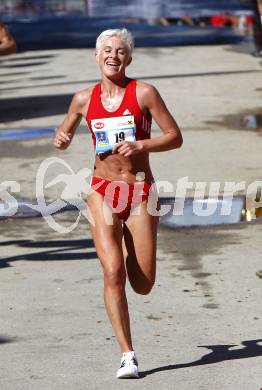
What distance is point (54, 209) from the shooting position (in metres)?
15.3

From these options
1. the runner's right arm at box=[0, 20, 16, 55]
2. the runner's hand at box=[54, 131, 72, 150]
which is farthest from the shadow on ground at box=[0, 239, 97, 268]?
the runner's hand at box=[54, 131, 72, 150]

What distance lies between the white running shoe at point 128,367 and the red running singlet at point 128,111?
4.63 ft

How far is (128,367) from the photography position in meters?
8.30

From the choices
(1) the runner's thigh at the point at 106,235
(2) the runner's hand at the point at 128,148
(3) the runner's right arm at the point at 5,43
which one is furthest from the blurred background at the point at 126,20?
(2) the runner's hand at the point at 128,148

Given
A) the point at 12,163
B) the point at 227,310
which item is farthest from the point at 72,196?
the point at 227,310

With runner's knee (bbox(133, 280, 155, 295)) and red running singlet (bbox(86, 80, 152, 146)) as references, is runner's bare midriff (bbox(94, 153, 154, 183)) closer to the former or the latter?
red running singlet (bbox(86, 80, 152, 146))

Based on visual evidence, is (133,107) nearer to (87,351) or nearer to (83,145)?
(87,351)

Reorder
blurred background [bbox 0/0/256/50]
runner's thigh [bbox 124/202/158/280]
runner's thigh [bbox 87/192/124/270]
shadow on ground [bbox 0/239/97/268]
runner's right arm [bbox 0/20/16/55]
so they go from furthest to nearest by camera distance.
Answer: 1. blurred background [bbox 0/0/256/50]
2. runner's right arm [bbox 0/20/16/55]
3. shadow on ground [bbox 0/239/97/268]
4. runner's thigh [bbox 124/202/158/280]
5. runner's thigh [bbox 87/192/124/270]

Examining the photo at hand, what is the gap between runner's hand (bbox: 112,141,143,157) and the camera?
324 inches

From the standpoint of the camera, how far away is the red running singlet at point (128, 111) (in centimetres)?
843

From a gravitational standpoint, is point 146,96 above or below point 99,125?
above

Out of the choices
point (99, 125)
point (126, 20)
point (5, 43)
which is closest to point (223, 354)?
point (99, 125)

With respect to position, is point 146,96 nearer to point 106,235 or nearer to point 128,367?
point 106,235

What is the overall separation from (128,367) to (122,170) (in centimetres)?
129
